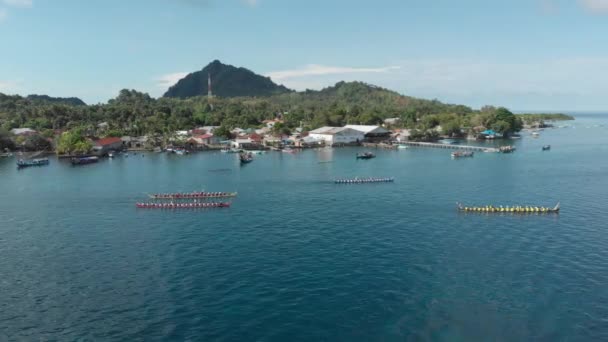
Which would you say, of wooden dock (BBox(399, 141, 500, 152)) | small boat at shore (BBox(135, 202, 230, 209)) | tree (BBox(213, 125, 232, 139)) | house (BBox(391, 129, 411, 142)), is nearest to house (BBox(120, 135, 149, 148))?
tree (BBox(213, 125, 232, 139))

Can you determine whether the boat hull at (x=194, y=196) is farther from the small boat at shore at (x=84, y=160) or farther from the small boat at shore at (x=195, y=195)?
the small boat at shore at (x=84, y=160)

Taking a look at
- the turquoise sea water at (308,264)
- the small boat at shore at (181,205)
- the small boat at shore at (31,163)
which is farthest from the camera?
the small boat at shore at (31,163)

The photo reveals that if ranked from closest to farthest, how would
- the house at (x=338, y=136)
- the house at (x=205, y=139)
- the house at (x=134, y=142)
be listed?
1. the house at (x=134, y=142)
2. the house at (x=205, y=139)
3. the house at (x=338, y=136)

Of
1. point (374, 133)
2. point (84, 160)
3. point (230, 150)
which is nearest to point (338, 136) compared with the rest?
point (374, 133)

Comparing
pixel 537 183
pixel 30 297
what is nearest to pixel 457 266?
pixel 30 297

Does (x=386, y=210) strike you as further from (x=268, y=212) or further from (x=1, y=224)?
(x=1, y=224)

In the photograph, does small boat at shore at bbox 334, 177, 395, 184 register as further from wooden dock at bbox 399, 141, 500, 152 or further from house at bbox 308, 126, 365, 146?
house at bbox 308, 126, 365, 146

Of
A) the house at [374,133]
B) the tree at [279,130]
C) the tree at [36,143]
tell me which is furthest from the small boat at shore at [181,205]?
the house at [374,133]
